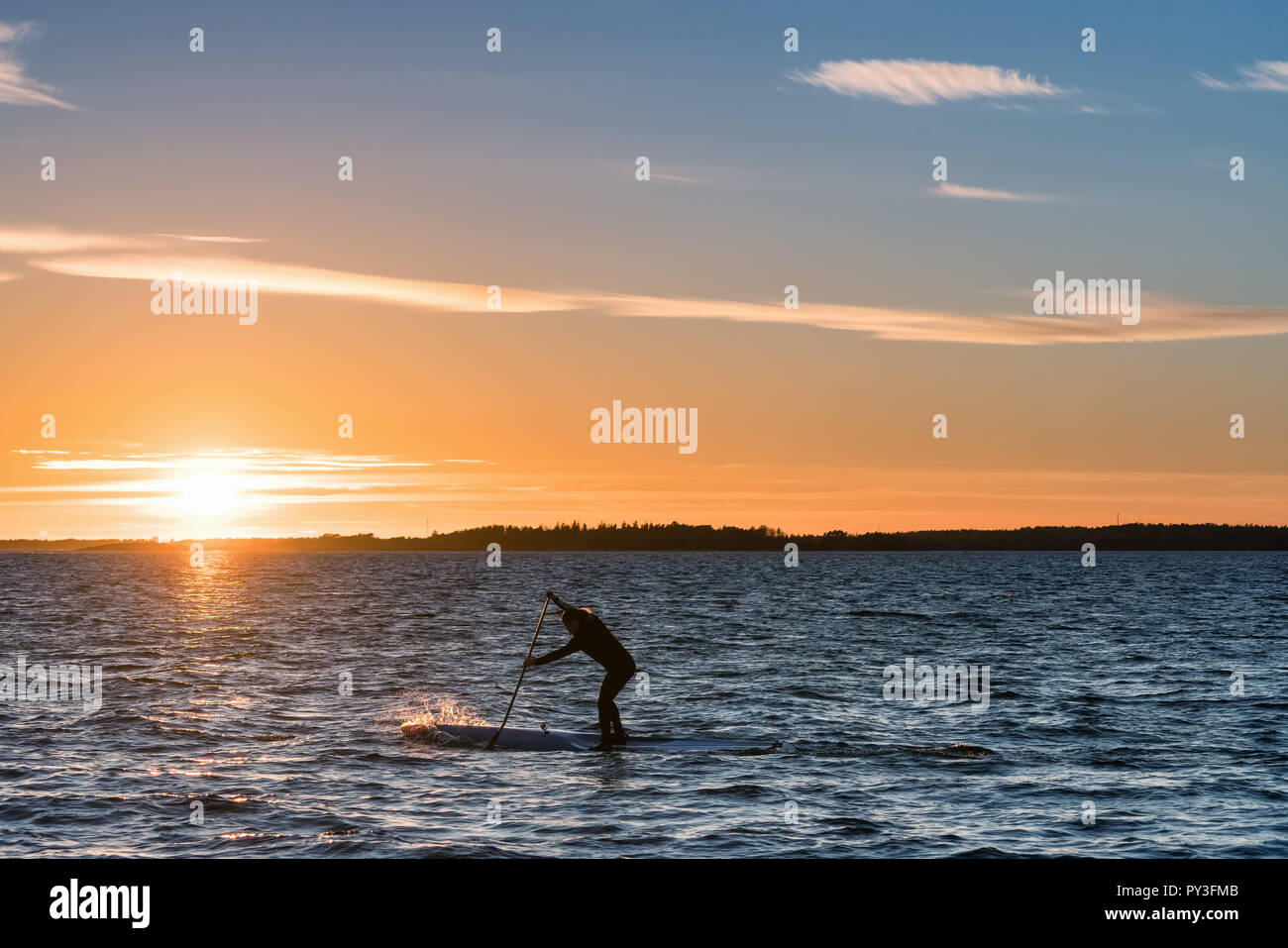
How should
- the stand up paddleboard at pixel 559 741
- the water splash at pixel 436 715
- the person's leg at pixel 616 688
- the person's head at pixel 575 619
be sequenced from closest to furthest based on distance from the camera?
1. the person's head at pixel 575 619
2. the person's leg at pixel 616 688
3. the stand up paddleboard at pixel 559 741
4. the water splash at pixel 436 715

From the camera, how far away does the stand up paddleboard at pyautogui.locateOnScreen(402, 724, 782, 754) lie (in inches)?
866

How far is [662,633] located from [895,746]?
3358 cm

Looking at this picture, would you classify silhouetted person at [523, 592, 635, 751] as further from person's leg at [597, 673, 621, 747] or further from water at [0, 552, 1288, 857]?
water at [0, 552, 1288, 857]

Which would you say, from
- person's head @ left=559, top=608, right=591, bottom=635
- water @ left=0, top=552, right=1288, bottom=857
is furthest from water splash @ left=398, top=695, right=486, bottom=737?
person's head @ left=559, top=608, right=591, bottom=635

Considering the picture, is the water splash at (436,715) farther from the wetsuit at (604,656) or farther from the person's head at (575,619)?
the person's head at (575,619)

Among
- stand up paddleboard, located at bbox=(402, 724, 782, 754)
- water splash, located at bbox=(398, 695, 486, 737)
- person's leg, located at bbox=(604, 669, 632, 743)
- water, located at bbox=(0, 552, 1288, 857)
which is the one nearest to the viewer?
water, located at bbox=(0, 552, 1288, 857)

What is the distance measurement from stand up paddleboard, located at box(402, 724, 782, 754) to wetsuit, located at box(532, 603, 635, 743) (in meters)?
0.57

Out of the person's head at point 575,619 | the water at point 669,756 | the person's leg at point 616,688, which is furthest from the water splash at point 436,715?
the person's head at point 575,619

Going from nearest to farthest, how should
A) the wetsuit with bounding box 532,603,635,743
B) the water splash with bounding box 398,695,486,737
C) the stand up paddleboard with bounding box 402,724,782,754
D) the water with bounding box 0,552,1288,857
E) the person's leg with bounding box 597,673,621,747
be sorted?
the water with bounding box 0,552,1288,857 < the wetsuit with bounding box 532,603,635,743 < the person's leg with bounding box 597,673,621,747 < the stand up paddleboard with bounding box 402,724,782,754 < the water splash with bounding box 398,695,486,737

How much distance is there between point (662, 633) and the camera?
183 ft

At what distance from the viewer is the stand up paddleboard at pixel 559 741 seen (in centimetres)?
2200

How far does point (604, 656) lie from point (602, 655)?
0.17 feet

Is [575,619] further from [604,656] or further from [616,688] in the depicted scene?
[616,688]

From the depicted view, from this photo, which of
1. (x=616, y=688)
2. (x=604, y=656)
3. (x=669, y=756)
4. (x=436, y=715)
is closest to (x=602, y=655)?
(x=604, y=656)
